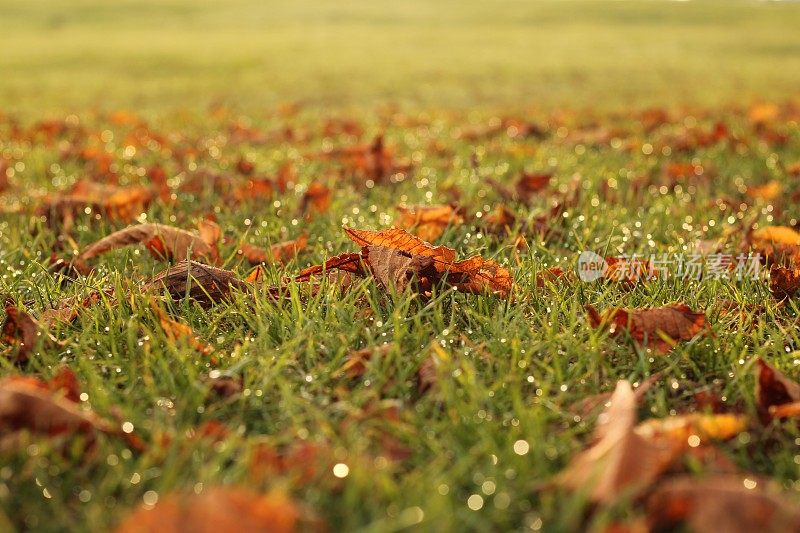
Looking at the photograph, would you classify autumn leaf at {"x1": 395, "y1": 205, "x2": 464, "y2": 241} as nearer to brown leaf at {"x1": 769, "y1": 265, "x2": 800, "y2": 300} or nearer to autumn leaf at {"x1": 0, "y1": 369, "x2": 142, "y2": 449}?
brown leaf at {"x1": 769, "y1": 265, "x2": 800, "y2": 300}

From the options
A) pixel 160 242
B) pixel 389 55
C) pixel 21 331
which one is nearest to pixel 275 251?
pixel 160 242

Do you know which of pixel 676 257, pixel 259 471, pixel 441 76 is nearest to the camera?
pixel 259 471

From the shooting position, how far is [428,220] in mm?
2518

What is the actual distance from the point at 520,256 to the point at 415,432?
105cm

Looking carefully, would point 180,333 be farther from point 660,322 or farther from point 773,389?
point 773,389

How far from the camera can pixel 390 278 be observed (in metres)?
1.87

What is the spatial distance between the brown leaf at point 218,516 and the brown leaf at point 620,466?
44 cm

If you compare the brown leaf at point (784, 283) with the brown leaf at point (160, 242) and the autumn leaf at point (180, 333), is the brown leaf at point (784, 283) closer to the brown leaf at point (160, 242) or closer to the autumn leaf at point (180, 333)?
the autumn leaf at point (180, 333)

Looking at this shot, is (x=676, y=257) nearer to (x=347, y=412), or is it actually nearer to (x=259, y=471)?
(x=347, y=412)

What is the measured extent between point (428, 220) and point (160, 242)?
829mm

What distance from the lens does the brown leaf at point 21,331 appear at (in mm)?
1625

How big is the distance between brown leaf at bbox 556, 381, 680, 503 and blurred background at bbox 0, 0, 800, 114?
7439 mm

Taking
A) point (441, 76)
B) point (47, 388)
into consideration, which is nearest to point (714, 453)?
point (47, 388)

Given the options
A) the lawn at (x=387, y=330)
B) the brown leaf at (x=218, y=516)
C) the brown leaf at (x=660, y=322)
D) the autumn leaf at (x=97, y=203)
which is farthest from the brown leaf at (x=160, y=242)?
the brown leaf at (x=218, y=516)
